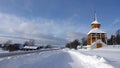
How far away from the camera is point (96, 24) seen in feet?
314

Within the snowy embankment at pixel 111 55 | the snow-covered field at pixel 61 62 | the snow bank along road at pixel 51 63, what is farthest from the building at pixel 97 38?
the snow bank along road at pixel 51 63

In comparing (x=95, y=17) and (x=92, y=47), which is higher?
(x=95, y=17)

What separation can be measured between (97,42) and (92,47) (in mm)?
2992

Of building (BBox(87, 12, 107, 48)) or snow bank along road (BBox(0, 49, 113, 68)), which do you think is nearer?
snow bank along road (BBox(0, 49, 113, 68))

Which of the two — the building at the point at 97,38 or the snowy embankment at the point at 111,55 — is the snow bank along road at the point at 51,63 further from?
the building at the point at 97,38

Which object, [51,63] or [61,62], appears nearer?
[51,63]

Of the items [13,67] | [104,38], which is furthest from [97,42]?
[13,67]

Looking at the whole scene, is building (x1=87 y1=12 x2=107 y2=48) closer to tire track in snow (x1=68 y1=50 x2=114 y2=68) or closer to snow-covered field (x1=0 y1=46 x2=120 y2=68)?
snow-covered field (x1=0 y1=46 x2=120 y2=68)

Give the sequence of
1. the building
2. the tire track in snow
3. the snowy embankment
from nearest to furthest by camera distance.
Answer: the tire track in snow, the snowy embankment, the building

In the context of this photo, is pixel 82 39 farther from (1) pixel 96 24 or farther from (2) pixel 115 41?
(1) pixel 96 24

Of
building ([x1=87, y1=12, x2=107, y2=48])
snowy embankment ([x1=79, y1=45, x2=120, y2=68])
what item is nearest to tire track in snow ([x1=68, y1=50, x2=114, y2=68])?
snowy embankment ([x1=79, y1=45, x2=120, y2=68])

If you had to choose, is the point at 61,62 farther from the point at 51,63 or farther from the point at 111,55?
the point at 111,55

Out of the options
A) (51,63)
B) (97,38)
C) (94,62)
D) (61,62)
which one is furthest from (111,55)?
(97,38)

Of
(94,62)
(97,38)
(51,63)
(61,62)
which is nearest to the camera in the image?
(94,62)
